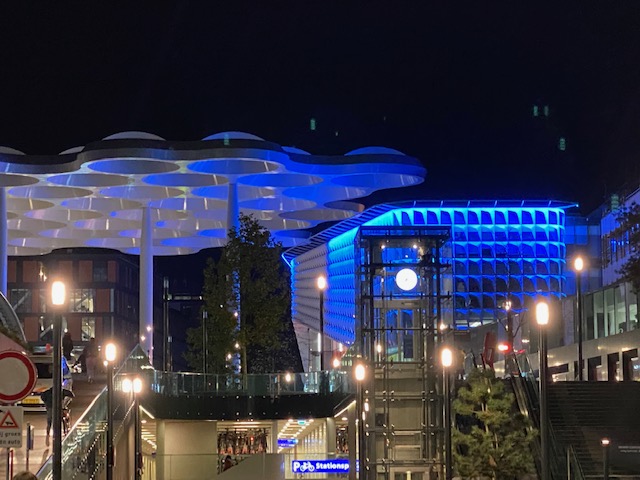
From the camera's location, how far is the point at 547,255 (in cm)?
10094

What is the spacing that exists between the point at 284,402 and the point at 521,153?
2812 inches

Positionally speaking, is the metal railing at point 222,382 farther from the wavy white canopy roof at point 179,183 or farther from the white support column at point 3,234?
the white support column at point 3,234

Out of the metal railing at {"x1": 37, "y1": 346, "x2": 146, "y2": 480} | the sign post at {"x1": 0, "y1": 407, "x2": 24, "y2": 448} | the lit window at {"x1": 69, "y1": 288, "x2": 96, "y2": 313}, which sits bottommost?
the metal railing at {"x1": 37, "y1": 346, "x2": 146, "y2": 480}

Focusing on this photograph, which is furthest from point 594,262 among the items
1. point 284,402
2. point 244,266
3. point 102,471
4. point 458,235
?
point 102,471

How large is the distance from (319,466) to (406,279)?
9338mm

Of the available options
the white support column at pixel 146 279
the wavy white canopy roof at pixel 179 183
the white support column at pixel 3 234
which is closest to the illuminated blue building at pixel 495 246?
the wavy white canopy roof at pixel 179 183

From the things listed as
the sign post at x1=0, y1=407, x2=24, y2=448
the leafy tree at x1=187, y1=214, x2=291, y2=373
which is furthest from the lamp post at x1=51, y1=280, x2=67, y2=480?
the leafy tree at x1=187, y1=214, x2=291, y2=373

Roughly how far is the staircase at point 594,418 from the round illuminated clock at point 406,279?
4.96 metres

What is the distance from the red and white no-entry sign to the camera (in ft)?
41.7

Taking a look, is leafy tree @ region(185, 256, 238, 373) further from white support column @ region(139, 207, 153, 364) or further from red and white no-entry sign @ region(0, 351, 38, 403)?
red and white no-entry sign @ region(0, 351, 38, 403)

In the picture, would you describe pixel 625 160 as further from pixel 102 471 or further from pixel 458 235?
pixel 102 471

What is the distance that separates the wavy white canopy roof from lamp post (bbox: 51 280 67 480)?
36.1m

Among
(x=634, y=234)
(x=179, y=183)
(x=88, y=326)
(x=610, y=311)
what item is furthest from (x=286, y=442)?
(x=88, y=326)

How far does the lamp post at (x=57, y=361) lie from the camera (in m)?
17.2
